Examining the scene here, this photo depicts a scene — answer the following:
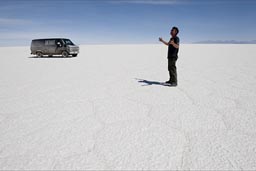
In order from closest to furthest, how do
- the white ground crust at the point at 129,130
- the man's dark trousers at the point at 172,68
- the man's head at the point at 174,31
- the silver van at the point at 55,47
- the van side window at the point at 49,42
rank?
the white ground crust at the point at 129,130 < the man's head at the point at 174,31 < the man's dark trousers at the point at 172,68 < the silver van at the point at 55,47 < the van side window at the point at 49,42

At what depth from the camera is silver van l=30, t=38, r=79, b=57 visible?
17.8 meters

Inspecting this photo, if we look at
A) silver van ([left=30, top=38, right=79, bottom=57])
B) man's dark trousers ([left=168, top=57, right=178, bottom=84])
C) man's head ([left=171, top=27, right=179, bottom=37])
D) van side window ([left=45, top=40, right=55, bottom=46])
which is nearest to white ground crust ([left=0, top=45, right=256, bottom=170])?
man's dark trousers ([left=168, top=57, right=178, bottom=84])

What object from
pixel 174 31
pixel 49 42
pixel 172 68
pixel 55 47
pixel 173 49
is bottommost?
pixel 172 68

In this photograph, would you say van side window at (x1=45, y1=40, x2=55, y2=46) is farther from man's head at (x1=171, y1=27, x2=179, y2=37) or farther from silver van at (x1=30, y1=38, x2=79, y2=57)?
man's head at (x1=171, y1=27, x2=179, y2=37)

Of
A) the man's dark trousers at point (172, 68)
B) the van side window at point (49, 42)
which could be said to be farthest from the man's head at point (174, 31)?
the van side window at point (49, 42)

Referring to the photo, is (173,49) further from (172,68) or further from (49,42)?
(49,42)

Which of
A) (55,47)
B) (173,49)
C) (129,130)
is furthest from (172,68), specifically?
(55,47)

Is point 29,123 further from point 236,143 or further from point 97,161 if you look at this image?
point 236,143

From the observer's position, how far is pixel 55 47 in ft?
59.3

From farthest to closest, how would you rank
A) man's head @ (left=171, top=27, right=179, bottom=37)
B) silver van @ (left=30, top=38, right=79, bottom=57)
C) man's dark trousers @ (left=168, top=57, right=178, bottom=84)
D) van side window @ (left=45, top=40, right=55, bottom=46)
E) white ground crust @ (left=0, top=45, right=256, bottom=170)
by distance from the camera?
van side window @ (left=45, top=40, right=55, bottom=46) → silver van @ (left=30, top=38, right=79, bottom=57) → man's dark trousers @ (left=168, top=57, right=178, bottom=84) → man's head @ (left=171, top=27, right=179, bottom=37) → white ground crust @ (left=0, top=45, right=256, bottom=170)

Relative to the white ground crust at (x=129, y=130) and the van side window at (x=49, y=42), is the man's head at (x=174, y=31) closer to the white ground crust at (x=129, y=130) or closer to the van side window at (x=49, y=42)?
the white ground crust at (x=129, y=130)

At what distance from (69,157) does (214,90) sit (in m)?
4.59

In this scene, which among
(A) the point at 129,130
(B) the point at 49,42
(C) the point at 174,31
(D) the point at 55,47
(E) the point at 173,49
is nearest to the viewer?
(A) the point at 129,130

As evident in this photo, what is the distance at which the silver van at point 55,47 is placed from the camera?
17794mm
